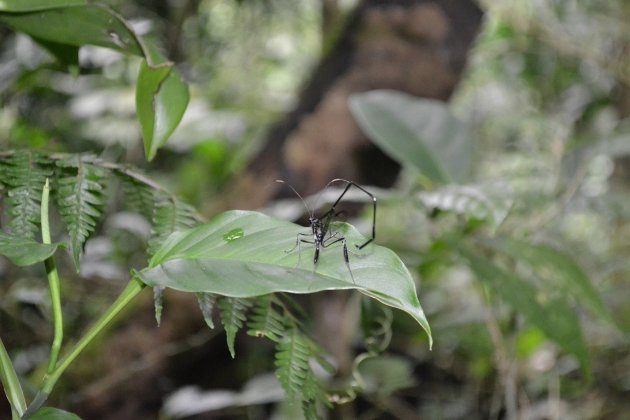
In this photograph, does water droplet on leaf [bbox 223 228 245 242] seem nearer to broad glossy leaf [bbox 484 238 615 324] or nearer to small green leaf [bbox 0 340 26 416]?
small green leaf [bbox 0 340 26 416]

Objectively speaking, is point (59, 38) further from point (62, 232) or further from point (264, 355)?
point (264, 355)

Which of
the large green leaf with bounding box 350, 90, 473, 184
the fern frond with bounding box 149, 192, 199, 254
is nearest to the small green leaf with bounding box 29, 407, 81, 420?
the fern frond with bounding box 149, 192, 199, 254

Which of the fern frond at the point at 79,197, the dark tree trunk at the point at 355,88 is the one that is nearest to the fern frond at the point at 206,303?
the fern frond at the point at 79,197

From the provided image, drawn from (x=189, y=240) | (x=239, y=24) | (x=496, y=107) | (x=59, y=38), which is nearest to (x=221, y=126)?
(x=239, y=24)

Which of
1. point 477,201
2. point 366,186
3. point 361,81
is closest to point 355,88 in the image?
point 361,81

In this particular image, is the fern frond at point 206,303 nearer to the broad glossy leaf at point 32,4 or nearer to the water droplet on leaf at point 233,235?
the water droplet on leaf at point 233,235

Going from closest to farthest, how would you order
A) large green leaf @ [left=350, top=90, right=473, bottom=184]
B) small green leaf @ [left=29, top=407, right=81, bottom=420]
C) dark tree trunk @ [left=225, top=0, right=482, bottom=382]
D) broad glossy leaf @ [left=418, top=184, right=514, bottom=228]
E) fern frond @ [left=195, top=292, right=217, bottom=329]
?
small green leaf @ [left=29, top=407, right=81, bottom=420] → fern frond @ [left=195, top=292, right=217, bottom=329] → broad glossy leaf @ [left=418, top=184, right=514, bottom=228] → large green leaf @ [left=350, top=90, right=473, bottom=184] → dark tree trunk @ [left=225, top=0, right=482, bottom=382]

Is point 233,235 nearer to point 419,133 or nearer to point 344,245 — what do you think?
point 344,245
